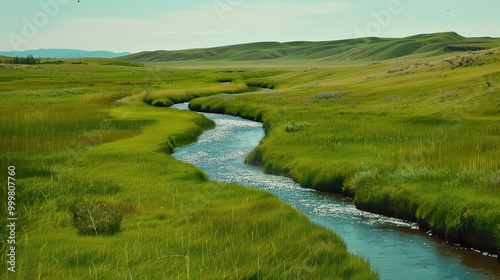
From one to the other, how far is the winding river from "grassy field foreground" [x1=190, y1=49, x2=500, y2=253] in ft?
2.78

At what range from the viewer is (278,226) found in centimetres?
1994

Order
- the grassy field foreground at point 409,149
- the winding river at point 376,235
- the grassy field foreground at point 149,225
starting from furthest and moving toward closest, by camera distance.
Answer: the grassy field foreground at point 409,149 < the winding river at point 376,235 < the grassy field foreground at point 149,225

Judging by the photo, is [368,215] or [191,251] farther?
[368,215]

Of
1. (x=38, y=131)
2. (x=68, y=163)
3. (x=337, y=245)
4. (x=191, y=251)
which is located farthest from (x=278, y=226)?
(x=38, y=131)

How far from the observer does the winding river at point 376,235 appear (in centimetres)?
1862

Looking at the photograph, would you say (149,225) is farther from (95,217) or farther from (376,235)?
(376,235)

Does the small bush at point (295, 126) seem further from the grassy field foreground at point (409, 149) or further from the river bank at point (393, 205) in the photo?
Answer: the river bank at point (393, 205)

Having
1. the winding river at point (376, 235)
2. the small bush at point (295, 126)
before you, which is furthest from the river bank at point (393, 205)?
the small bush at point (295, 126)

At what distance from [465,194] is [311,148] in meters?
15.1

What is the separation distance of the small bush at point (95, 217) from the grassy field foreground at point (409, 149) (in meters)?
12.6


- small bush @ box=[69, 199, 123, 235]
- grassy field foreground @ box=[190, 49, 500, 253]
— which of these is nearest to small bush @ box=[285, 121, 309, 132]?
grassy field foreground @ box=[190, 49, 500, 253]

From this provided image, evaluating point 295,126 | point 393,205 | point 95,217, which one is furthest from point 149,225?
point 295,126

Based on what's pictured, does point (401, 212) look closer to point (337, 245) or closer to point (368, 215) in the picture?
point (368, 215)

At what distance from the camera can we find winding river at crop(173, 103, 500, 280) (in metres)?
18.6
